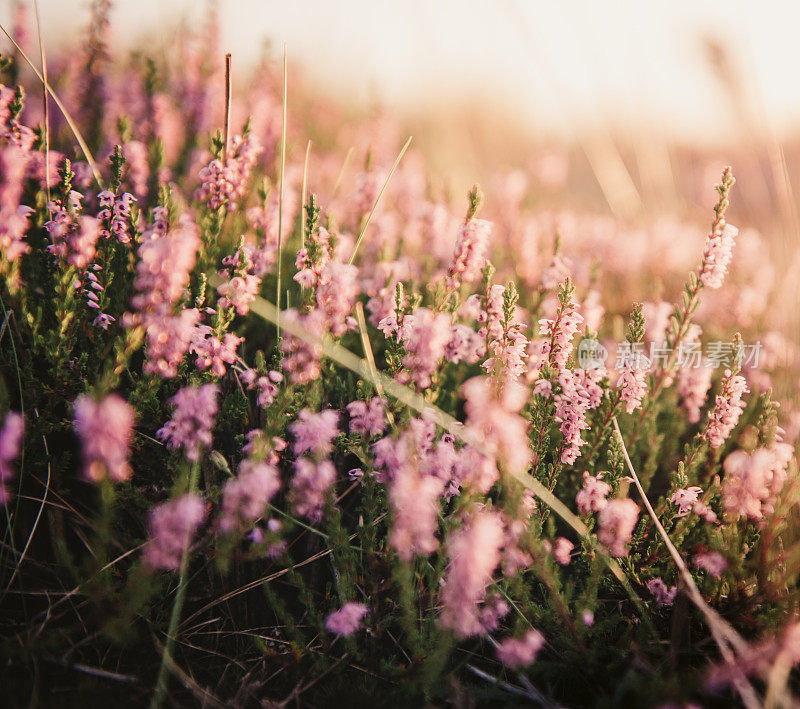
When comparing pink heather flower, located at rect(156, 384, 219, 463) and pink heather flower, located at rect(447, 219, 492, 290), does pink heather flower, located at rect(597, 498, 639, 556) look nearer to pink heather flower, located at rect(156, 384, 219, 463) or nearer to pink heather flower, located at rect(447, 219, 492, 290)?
pink heather flower, located at rect(447, 219, 492, 290)

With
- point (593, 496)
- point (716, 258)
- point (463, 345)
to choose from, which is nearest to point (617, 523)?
point (593, 496)

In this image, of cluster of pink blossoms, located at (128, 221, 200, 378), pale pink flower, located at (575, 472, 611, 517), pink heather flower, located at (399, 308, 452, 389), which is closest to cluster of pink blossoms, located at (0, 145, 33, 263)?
cluster of pink blossoms, located at (128, 221, 200, 378)

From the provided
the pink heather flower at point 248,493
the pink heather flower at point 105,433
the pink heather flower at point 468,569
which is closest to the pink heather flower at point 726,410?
the pink heather flower at point 468,569

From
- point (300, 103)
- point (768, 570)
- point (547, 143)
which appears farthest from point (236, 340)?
Answer: point (547, 143)

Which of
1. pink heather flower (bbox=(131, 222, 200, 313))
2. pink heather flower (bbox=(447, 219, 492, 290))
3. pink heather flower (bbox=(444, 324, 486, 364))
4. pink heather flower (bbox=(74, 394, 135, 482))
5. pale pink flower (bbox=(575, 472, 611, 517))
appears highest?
pink heather flower (bbox=(447, 219, 492, 290))

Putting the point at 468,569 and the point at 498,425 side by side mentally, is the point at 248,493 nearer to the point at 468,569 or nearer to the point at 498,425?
the point at 468,569

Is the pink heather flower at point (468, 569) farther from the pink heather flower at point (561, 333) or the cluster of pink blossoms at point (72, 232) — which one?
the cluster of pink blossoms at point (72, 232)
